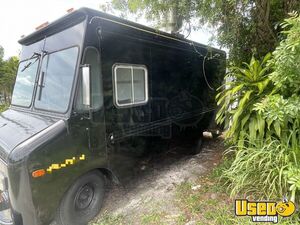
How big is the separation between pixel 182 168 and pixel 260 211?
1873 millimetres

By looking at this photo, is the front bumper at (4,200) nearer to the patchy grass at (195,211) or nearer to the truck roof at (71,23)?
the patchy grass at (195,211)

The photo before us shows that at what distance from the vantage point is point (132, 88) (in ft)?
11.1

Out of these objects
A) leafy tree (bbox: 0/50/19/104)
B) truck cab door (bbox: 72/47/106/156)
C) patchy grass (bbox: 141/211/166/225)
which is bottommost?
patchy grass (bbox: 141/211/166/225)

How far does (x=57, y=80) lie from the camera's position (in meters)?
2.78

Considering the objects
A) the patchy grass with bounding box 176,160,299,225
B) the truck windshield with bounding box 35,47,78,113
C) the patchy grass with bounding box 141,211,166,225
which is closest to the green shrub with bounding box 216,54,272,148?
the patchy grass with bounding box 176,160,299,225

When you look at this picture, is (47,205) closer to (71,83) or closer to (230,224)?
(71,83)

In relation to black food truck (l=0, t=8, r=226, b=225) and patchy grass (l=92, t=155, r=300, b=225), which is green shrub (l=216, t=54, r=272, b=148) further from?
black food truck (l=0, t=8, r=226, b=225)

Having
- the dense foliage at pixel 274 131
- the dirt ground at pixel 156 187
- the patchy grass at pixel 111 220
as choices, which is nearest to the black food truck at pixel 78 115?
the patchy grass at pixel 111 220

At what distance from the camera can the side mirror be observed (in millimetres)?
2488

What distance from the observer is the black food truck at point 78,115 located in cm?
237

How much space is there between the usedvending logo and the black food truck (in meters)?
1.59

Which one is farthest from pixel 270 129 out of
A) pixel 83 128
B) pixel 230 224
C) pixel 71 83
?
pixel 71 83

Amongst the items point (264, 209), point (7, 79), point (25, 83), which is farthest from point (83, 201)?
point (7, 79)

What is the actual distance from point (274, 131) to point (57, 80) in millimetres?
2768
